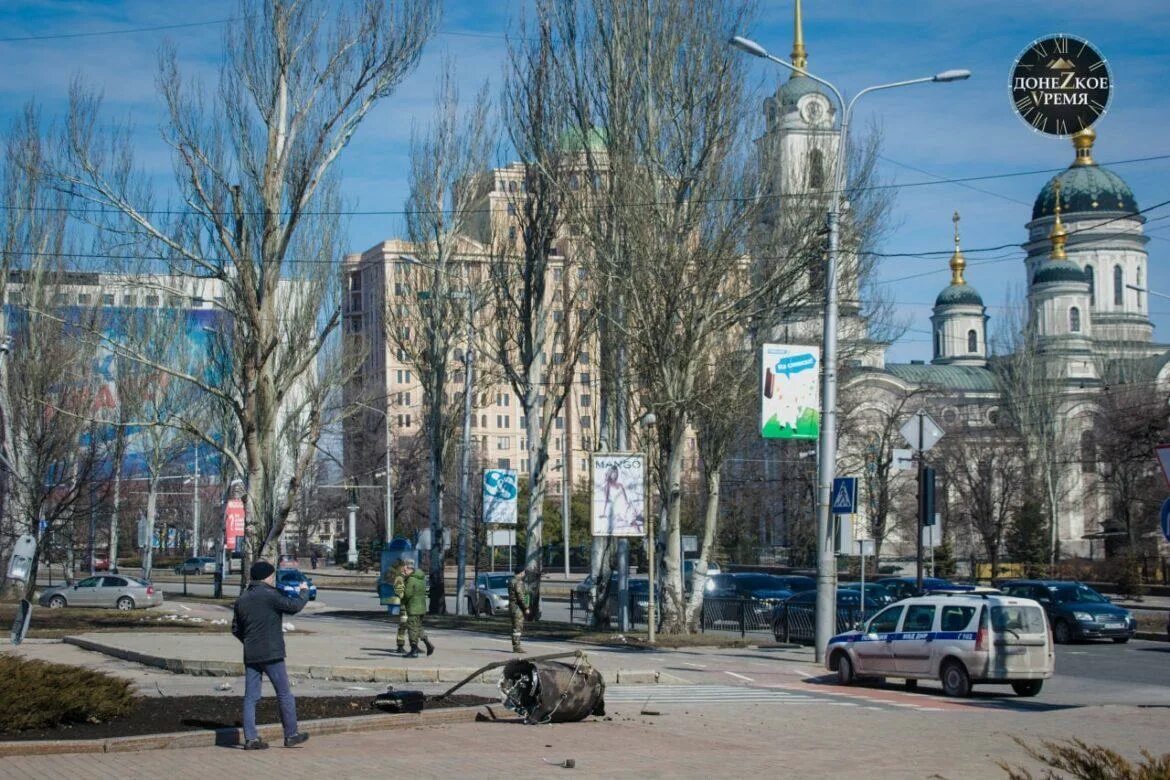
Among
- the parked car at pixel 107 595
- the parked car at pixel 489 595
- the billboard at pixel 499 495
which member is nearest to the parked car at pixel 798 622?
the billboard at pixel 499 495

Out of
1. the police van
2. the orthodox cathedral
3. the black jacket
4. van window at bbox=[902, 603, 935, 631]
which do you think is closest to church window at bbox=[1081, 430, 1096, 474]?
the orthodox cathedral

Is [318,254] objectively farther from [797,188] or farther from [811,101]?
[811,101]

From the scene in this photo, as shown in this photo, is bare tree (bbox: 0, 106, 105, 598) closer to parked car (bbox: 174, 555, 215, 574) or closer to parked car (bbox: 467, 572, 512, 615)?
parked car (bbox: 467, 572, 512, 615)

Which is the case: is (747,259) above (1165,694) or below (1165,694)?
above

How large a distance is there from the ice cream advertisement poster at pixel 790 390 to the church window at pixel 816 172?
8783 millimetres

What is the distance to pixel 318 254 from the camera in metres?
31.9

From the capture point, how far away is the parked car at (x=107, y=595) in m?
50.5

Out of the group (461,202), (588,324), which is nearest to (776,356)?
(588,324)

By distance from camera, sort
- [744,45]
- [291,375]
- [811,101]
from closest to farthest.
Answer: [744,45] → [291,375] → [811,101]

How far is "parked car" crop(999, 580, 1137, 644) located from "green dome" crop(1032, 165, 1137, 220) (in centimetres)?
9878

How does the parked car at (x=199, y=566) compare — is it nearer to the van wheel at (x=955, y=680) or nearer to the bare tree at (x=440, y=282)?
the bare tree at (x=440, y=282)

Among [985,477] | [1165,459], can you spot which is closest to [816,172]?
[1165,459]

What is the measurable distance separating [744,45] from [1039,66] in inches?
357

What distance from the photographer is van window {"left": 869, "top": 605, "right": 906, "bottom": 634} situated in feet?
69.2
